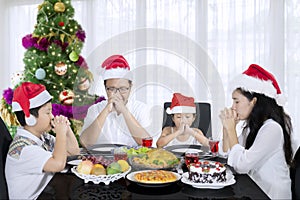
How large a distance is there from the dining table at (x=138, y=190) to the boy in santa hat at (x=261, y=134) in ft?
0.77

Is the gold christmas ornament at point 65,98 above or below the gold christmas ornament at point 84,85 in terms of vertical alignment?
below

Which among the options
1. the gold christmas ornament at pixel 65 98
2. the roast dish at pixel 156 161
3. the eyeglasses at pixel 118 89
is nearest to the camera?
the roast dish at pixel 156 161

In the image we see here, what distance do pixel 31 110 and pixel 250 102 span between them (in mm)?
1151

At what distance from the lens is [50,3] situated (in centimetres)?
389

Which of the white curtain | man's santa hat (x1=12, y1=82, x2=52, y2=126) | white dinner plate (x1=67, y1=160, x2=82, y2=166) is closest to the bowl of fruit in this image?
white dinner plate (x1=67, y1=160, x2=82, y2=166)

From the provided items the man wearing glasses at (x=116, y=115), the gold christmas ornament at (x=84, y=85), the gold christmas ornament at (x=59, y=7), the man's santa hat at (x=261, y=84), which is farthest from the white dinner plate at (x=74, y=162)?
the gold christmas ornament at (x=59, y=7)

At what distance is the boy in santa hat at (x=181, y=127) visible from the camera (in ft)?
6.62

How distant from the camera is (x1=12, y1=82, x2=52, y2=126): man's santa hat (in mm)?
1807

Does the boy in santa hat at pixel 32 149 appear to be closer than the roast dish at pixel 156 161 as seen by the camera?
Yes

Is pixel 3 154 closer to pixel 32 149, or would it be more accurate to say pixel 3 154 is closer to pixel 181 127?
pixel 32 149

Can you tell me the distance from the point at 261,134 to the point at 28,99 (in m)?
1.15

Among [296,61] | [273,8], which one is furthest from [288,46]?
[273,8]

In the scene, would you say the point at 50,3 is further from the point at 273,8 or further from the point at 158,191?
the point at 158,191

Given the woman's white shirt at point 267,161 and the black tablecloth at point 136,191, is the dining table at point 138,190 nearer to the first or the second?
the black tablecloth at point 136,191
